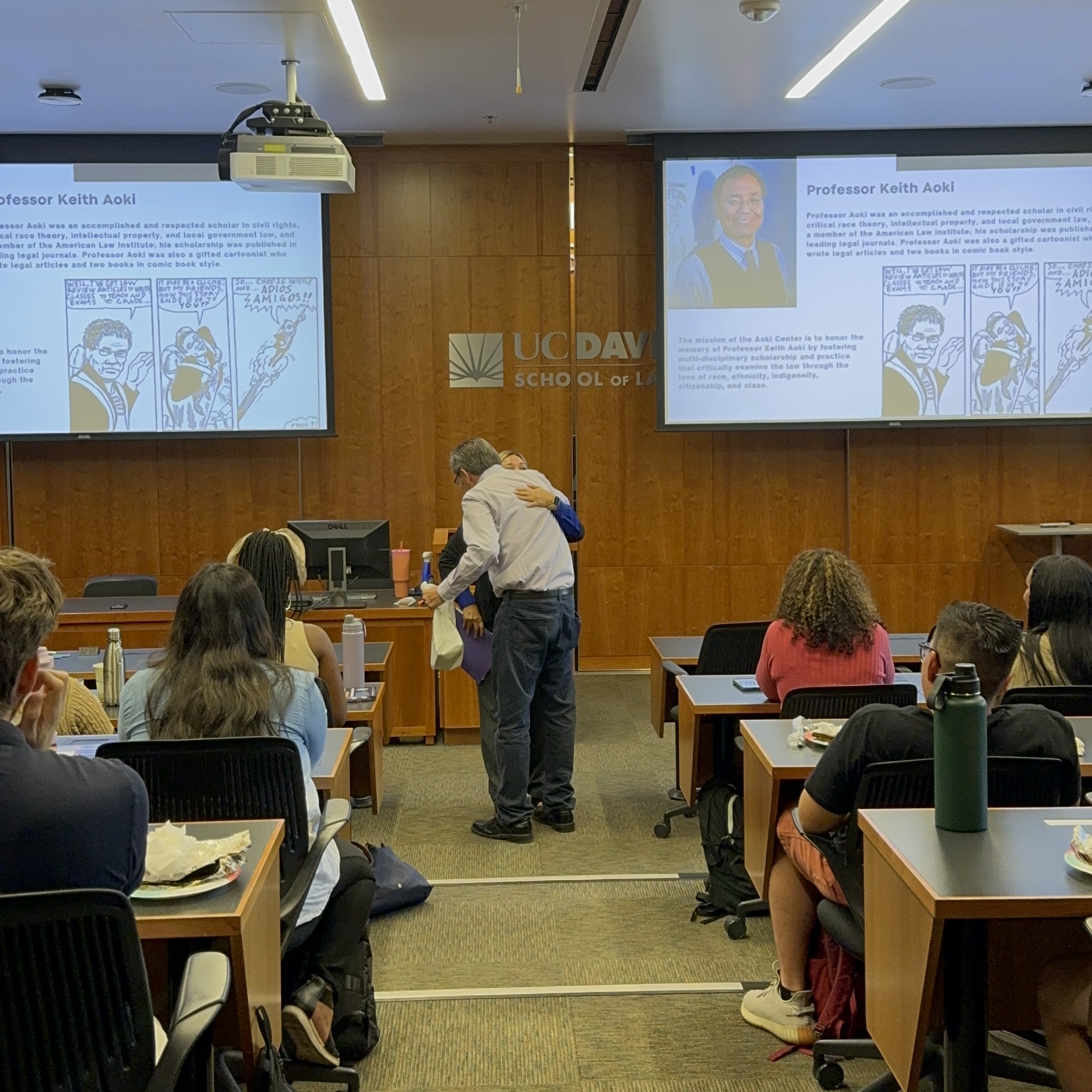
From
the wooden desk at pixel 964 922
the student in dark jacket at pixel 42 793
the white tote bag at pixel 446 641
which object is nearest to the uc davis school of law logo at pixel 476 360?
the white tote bag at pixel 446 641

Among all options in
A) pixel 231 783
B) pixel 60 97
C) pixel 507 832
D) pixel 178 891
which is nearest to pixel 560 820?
pixel 507 832

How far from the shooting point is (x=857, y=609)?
3.74 m

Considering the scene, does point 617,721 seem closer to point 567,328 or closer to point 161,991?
point 567,328

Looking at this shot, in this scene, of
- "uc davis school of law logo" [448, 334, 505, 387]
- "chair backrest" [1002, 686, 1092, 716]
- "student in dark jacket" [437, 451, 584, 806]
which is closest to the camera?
"chair backrest" [1002, 686, 1092, 716]

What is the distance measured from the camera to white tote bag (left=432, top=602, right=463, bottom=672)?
5234 millimetres

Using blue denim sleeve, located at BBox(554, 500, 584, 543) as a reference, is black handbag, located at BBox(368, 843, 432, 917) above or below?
below

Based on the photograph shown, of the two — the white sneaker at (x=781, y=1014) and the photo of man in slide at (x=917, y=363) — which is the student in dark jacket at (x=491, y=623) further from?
the photo of man in slide at (x=917, y=363)

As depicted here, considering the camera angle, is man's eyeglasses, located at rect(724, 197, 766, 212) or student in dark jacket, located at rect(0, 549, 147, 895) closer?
student in dark jacket, located at rect(0, 549, 147, 895)

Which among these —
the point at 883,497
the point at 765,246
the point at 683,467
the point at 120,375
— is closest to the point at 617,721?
the point at 683,467

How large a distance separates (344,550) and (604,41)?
2660mm

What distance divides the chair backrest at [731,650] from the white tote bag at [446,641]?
3.42ft

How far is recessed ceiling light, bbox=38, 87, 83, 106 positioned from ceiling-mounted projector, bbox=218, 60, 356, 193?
1.76 m

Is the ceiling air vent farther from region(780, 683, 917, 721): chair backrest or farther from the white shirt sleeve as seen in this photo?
region(780, 683, 917, 721): chair backrest

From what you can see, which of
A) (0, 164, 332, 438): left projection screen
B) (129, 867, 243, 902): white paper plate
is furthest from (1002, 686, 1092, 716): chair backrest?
(0, 164, 332, 438): left projection screen
